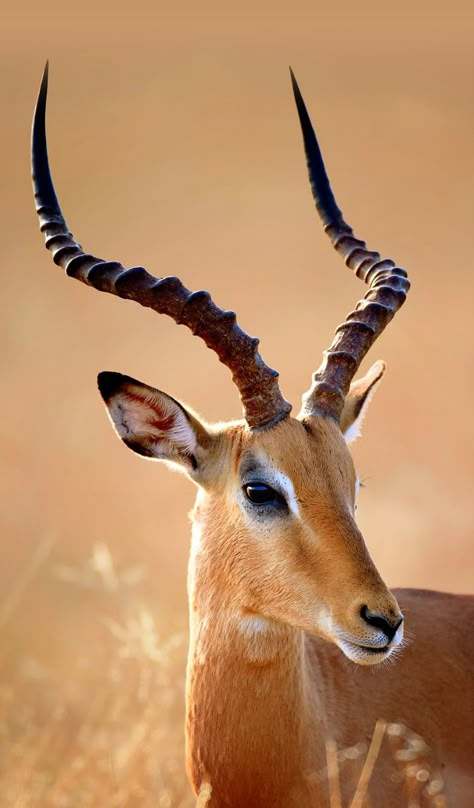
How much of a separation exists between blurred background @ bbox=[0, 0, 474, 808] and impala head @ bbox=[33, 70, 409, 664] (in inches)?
60.2

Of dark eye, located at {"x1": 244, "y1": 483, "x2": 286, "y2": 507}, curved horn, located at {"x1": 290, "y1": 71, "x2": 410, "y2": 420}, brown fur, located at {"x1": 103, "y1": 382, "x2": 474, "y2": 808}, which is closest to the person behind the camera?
brown fur, located at {"x1": 103, "y1": 382, "x2": 474, "y2": 808}

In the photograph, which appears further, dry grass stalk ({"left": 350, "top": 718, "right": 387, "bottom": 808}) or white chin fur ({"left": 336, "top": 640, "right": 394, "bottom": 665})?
dry grass stalk ({"left": 350, "top": 718, "right": 387, "bottom": 808})

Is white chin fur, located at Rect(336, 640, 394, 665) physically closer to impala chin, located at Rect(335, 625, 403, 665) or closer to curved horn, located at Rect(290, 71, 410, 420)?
impala chin, located at Rect(335, 625, 403, 665)

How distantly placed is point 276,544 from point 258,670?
0.68 m

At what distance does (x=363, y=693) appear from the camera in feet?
22.0

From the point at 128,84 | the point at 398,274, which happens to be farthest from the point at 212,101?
the point at 398,274

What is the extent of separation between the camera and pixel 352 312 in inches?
273

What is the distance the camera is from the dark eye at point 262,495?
6156mm

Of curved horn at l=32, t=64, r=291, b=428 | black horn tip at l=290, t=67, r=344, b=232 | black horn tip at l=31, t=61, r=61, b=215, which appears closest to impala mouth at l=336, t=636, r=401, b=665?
curved horn at l=32, t=64, r=291, b=428

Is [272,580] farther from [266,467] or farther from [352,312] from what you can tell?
[352,312]

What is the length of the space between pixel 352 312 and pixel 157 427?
1.30m

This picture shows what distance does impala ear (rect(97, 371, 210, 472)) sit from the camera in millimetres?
6477

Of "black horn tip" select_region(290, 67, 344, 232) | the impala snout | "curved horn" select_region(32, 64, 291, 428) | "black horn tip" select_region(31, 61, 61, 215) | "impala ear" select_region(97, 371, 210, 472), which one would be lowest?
the impala snout

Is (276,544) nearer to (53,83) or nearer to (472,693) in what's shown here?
(472,693)
